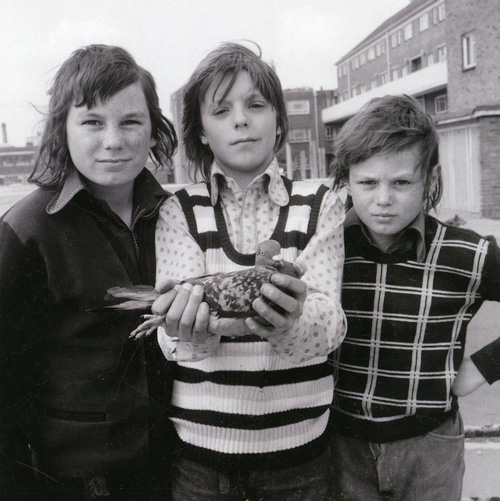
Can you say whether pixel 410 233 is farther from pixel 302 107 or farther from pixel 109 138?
pixel 302 107

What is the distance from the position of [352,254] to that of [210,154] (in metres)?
0.48

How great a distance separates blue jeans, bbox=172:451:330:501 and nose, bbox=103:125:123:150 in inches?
31.0

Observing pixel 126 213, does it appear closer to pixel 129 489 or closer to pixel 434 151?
pixel 129 489

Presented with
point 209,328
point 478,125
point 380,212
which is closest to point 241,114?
point 380,212

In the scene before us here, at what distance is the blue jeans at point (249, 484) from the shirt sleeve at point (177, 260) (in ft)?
1.01

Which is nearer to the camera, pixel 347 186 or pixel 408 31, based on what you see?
pixel 347 186

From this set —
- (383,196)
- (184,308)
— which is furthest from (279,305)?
(383,196)

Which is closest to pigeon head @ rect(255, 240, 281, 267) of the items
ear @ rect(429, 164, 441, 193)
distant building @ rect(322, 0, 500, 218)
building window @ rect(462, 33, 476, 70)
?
ear @ rect(429, 164, 441, 193)

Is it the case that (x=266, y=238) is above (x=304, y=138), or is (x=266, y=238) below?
below

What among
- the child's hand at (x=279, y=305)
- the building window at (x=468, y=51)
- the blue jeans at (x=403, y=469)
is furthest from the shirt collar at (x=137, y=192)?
the building window at (x=468, y=51)

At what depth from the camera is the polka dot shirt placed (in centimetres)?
113

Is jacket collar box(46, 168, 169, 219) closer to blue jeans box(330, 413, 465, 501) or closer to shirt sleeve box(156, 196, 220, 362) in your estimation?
shirt sleeve box(156, 196, 220, 362)

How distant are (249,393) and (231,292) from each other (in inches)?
13.5

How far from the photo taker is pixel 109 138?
123 centimetres
